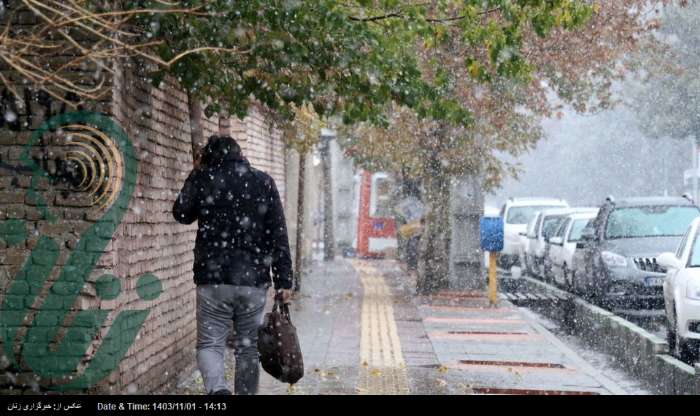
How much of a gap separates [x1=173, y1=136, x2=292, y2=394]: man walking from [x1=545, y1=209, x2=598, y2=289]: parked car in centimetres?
1257

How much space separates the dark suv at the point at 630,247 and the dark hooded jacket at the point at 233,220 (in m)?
9.07

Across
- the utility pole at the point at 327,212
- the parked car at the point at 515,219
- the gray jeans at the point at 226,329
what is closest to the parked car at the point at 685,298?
the gray jeans at the point at 226,329

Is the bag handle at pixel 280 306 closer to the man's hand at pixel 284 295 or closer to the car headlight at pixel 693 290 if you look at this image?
the man's hand at pixel 284 295

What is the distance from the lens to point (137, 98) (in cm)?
889

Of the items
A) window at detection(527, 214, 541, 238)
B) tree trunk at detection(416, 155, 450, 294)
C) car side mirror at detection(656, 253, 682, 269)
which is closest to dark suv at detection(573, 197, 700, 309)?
tree trunk at detection(416, 155, 450, 294)

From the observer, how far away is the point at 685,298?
11438 millimetres

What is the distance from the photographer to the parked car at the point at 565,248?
A: 21438mm

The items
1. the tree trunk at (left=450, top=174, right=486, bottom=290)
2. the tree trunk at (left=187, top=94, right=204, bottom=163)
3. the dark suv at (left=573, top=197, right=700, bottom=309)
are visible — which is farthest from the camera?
the tree trunk at (left=450, top=174, right=486, bottom=290)

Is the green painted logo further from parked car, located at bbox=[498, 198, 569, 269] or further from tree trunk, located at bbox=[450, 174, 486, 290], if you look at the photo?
parked car, located at bbox=[498, 198, 569, 269]

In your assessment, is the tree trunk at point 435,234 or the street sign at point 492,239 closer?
the street sign at point 492,239

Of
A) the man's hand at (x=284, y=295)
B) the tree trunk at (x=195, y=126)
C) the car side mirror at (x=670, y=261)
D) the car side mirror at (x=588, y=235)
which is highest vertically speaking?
the tree trunk at (x=195, y=126)

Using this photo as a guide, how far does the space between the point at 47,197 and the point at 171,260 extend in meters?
2.49

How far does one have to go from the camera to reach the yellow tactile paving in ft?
34.2

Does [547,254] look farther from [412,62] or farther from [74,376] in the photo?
[74,376]
